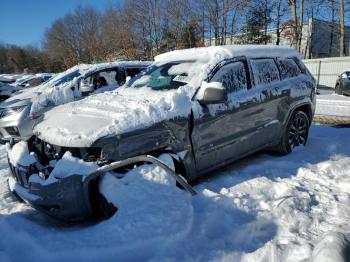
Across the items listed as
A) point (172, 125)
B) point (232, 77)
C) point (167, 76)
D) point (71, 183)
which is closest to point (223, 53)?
point (232, 77)

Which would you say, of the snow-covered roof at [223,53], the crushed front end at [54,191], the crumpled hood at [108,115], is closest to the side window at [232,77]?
the snow-covered roof at [223,53]

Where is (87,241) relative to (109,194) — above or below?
below

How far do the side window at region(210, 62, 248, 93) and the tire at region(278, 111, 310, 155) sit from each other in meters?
1.30

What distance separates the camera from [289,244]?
3.16 meters

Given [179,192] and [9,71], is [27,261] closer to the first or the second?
[179,192]

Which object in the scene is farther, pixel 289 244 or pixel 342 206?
pixel 342 206

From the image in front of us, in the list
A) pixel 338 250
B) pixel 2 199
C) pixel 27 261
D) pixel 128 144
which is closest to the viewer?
pixel 338 250

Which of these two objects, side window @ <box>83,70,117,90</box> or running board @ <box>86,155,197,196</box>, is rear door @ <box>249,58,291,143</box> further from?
side window @ <box>83,70,117,90</box>

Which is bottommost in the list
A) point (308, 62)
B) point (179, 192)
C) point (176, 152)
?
point (308, 62)

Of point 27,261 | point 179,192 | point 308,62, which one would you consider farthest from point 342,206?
point 308,62

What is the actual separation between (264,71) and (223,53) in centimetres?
89

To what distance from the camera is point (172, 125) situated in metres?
4.08

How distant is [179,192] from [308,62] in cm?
2376

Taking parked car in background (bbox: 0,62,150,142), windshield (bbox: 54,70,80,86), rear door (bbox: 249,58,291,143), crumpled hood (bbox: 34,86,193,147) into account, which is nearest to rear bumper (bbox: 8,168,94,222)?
crumpled hood (bbox: 34,86,193,147)
